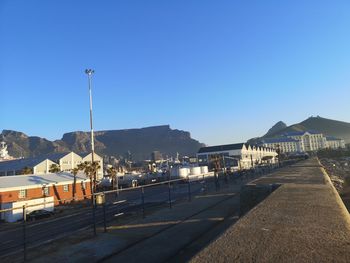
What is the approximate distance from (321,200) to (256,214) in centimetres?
204

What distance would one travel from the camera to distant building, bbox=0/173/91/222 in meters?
45.8

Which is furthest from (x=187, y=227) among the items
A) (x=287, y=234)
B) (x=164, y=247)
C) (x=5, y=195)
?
(x=5, y=195)

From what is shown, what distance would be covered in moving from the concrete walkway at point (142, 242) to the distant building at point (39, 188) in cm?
2979

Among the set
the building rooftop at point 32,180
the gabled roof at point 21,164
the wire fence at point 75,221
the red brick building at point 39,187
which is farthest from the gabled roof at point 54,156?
the wire fence at point 75,221

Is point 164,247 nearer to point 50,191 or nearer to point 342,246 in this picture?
point 342,246

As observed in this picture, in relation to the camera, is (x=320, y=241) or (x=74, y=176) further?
(x=74, y=176)

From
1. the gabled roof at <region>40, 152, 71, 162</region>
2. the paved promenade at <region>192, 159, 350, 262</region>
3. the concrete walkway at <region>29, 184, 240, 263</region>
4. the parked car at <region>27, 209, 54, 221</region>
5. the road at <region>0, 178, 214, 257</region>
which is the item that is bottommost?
the parked car at <region>27, 209, 54, 221</region>

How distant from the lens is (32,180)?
2121 inches

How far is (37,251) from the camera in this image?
1148 cm

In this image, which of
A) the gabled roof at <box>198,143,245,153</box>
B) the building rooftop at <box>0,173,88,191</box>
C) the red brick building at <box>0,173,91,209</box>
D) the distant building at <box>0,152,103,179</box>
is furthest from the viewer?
the gabled roof at <box>198,143,245,153</box>

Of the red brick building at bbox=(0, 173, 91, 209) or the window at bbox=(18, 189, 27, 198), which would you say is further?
the window at bbox=(18, 189, 27, 198)

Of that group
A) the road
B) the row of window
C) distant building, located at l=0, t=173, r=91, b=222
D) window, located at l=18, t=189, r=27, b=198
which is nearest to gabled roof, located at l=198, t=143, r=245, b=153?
distant building, located at l=0, t=173, r=91, b=222

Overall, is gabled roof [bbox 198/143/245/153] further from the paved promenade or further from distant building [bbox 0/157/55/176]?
the paved promenade

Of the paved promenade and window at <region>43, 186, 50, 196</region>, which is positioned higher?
the paved promenade
